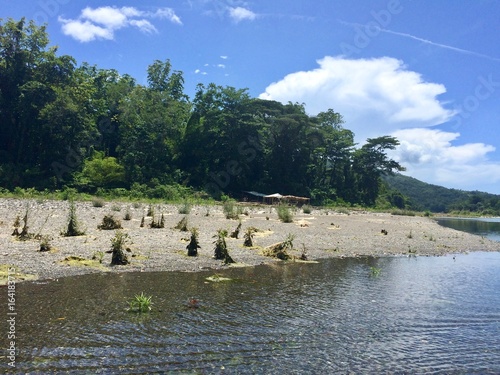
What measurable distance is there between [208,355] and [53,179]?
51283mm

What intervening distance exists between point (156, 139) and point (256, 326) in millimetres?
60562

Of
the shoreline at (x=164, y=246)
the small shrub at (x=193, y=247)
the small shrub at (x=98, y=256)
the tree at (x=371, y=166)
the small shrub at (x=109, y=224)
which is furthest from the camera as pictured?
the tree at (x=371, y=166)

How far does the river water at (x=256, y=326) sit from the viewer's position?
6.58 meters

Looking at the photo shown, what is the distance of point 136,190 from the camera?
178ft

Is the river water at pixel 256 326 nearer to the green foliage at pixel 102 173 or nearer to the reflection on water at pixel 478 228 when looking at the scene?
the reflection on water at pixel 478 228

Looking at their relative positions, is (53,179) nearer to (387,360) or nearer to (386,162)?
(387,360)

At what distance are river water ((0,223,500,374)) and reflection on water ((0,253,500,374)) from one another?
0.03 m

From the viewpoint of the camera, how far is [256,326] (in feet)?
27.7

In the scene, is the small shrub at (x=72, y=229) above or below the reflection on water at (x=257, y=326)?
above

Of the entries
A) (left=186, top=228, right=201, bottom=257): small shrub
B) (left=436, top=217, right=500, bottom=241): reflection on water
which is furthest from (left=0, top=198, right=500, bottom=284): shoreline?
(left=436, top=217, right=500, bottom=241): reflection on water

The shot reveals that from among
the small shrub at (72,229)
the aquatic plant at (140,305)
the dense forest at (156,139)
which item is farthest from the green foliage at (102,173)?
the aquatic plant at (140,305)

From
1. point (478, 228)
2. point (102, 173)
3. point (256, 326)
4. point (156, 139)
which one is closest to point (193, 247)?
point (256, 326)

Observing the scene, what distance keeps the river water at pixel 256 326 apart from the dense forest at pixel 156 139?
1745 inches

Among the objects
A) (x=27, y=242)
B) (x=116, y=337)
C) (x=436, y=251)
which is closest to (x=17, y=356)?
(x=116, y=337)
